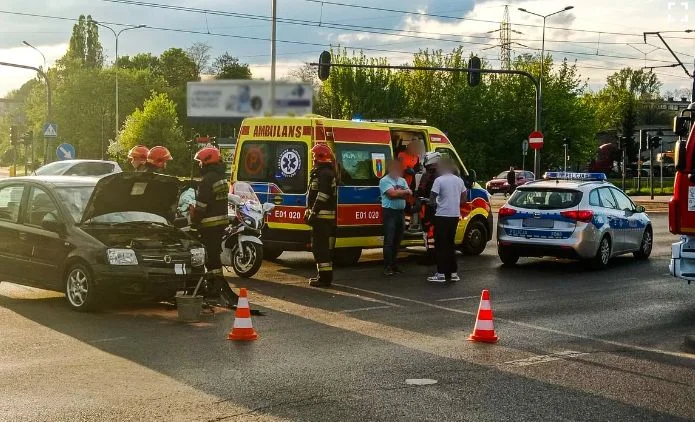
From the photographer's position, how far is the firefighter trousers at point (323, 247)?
1352 cm

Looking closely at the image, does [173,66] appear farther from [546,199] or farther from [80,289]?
[80,289]

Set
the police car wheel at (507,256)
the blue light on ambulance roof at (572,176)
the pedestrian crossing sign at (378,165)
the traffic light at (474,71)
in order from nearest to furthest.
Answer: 1. the pedestrian crossing sign at (378,165)
2. the police car wheel at (507,256)
3. the blue light on ambulance roof at (572,176)
4. the traffic light at (474,71)

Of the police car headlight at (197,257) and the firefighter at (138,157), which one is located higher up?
the firefighter at (138,157)

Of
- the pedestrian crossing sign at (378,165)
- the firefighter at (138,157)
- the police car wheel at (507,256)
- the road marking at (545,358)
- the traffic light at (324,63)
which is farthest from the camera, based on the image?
the traffic light at (324,63)

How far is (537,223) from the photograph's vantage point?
1645 centimetres

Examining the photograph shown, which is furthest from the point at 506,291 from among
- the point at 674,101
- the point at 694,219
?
the point at 674,101

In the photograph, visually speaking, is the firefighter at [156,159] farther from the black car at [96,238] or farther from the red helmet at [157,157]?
the black car at [96,238]

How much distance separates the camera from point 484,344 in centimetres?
941

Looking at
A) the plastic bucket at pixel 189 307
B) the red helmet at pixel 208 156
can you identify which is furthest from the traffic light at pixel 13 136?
the plastic bucket at pixel 189 307

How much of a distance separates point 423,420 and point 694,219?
6531mm

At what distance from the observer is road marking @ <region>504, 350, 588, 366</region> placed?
336 inches

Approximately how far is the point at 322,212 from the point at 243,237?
1.51 m

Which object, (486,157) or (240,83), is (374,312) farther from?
(486,157)

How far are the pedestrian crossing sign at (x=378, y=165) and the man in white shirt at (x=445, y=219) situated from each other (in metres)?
2.30
